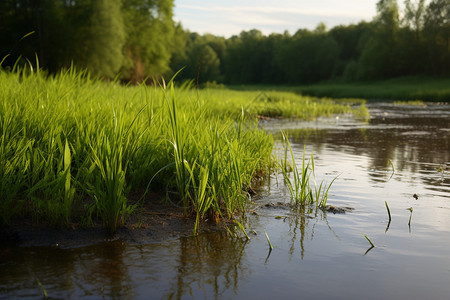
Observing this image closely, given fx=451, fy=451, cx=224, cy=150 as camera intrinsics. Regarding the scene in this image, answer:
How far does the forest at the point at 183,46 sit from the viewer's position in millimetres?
29031

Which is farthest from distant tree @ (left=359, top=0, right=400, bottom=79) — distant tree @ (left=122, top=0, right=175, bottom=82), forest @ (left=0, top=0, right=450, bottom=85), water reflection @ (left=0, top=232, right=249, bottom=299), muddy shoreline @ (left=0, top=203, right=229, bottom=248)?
water reflection @ (left=0, top=232, right=249, bottom=299)

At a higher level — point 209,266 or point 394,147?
point 394,147

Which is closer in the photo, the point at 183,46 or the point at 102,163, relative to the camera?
the point at 102,163

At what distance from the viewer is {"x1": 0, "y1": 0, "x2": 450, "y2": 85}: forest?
29.0 metres

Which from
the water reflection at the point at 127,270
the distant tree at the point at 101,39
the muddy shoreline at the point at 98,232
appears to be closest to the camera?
the water reflection at the point at 127,270

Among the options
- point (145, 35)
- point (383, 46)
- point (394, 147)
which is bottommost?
point (394, 147)

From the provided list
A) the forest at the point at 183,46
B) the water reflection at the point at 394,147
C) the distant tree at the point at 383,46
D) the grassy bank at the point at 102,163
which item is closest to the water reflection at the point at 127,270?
the grassy bank at the point at 102,163

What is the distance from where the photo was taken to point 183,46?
5475 centimetres

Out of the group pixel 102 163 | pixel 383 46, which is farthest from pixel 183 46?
pixel 102 163

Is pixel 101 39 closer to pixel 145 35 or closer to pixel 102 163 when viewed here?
pixel 145 35

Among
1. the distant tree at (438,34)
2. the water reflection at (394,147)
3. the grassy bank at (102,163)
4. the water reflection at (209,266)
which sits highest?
the distant tree at (438,34)

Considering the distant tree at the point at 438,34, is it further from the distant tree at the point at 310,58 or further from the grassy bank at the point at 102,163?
the grassy bank at the point at 102,163

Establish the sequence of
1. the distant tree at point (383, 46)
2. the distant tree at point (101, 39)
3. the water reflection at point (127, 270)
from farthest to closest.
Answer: the distant tree at point (383, 46)
the distant tree at point (101, 39)
the water reflection at point (127, 270)

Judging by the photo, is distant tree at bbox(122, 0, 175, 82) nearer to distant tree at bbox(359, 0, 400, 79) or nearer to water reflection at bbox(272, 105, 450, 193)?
water reflection at bbox(272, 105, 450, 193)
